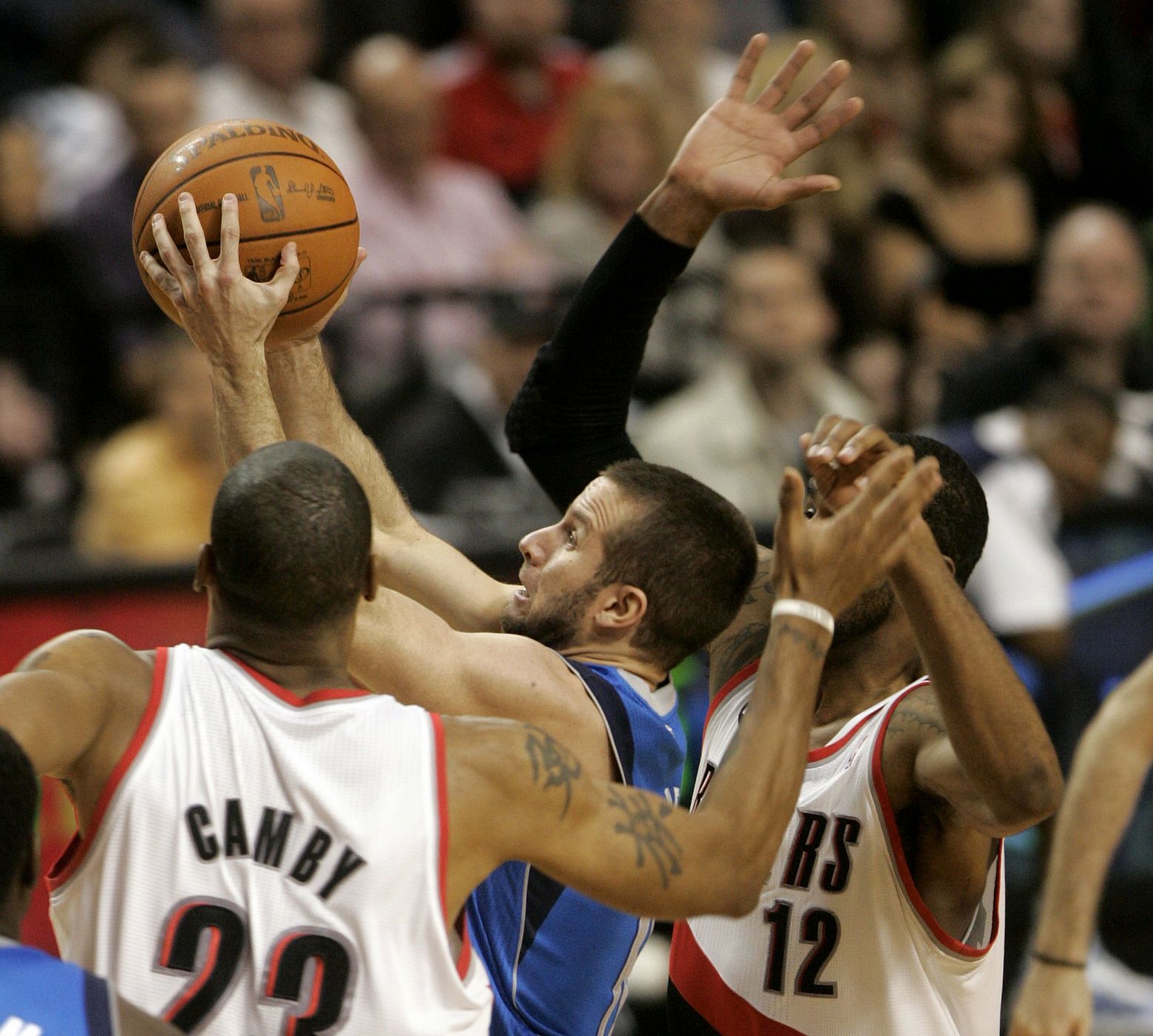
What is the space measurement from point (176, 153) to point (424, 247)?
15.3 ft

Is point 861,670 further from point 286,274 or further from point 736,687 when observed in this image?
point 286,274

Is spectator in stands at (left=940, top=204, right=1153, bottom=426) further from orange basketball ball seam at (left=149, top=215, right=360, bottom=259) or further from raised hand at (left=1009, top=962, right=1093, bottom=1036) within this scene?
orange basketball ball seam at (left=149, top=215, right=360, bottom=259)

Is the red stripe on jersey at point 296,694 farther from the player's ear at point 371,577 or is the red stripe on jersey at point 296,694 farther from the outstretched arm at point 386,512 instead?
the outstretched arm at point 386,512

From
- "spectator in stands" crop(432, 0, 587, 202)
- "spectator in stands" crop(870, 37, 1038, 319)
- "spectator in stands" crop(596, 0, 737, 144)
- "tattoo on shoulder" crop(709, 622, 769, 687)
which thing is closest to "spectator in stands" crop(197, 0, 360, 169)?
"spectator in stands" crop(432, 0, 587, 202)

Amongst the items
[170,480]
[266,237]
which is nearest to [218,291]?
[266,237]

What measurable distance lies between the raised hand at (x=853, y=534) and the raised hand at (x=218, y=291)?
43.0 inches

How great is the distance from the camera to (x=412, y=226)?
817 centimetres

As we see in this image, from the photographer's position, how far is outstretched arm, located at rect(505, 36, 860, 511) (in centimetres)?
367

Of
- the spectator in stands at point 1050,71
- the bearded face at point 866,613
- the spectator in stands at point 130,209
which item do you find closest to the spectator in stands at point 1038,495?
the spectator in stands at point 1050,71

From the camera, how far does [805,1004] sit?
3.39 m

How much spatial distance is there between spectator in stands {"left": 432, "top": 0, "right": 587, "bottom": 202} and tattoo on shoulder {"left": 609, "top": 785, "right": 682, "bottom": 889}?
636 cm

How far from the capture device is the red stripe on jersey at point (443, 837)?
2.69m

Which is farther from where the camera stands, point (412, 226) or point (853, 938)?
point (412, 226)

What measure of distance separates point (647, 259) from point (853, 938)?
1453 millimetres
